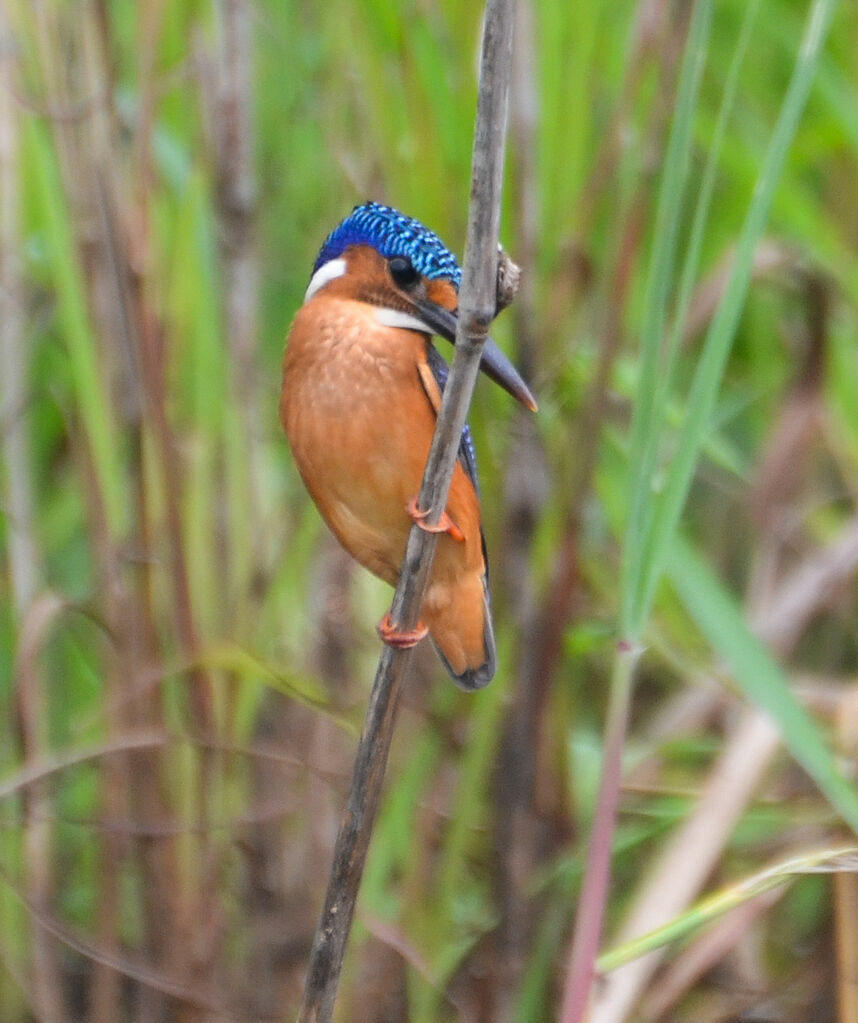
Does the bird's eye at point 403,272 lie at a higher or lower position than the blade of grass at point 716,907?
higher

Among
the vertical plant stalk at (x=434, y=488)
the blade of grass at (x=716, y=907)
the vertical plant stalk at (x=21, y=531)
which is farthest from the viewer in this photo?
the vertical plant stalk at (x=21, y=531)

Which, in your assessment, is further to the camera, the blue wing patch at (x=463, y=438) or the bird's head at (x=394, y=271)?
the blue wing patch at (x=463, y=438)

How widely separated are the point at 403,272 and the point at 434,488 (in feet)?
1.21

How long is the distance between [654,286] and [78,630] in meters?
1.11

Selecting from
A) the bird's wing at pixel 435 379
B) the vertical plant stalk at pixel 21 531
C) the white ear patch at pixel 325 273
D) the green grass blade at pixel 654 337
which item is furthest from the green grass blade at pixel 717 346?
the vertical plant stalk at pixel 21 531

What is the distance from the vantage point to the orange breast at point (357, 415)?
138 centimetres

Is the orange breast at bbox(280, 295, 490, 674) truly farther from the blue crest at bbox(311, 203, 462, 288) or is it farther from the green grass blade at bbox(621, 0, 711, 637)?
the green grass blade at bbox(621, 0, 711, 637)

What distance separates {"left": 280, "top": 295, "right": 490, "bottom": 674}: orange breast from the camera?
54.1 inches

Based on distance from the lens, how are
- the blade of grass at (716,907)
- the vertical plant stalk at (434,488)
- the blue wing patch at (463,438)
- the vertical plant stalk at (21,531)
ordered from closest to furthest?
the vertical plant stalk at (434,488), the blade of grass at (716,907), the blue wing patch at (463,438), the vertical plant stalk at (21,531)

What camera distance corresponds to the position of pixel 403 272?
1.34 metres

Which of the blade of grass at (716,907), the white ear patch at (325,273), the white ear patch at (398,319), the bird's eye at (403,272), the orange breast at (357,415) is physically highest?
the white ear patch at (325,273)

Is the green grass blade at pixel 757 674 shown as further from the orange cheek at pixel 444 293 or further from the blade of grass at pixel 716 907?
the orange cheek at pixel 444 293

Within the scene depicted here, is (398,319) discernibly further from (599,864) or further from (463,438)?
(599,864)

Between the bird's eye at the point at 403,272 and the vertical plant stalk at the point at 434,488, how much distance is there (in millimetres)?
344
